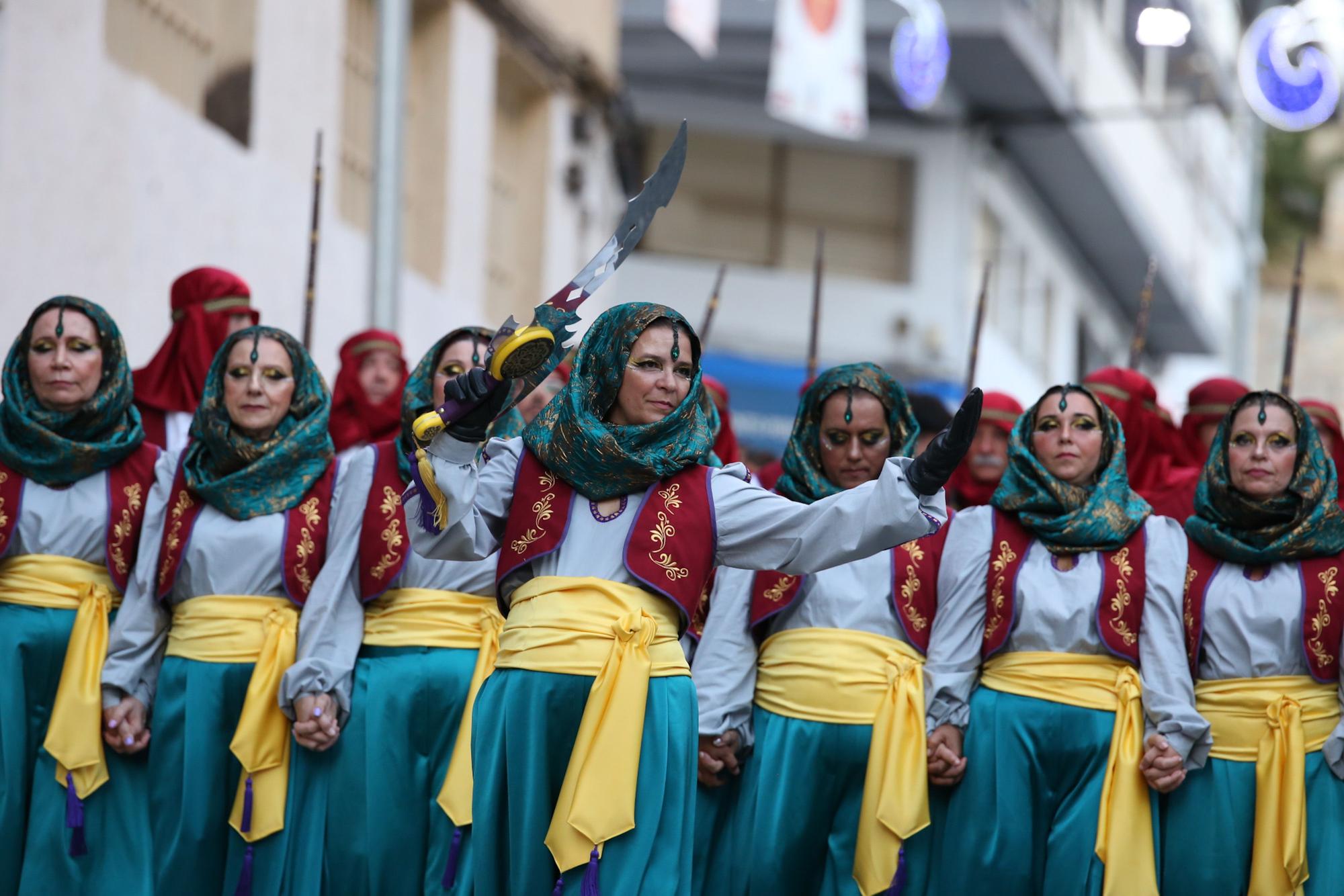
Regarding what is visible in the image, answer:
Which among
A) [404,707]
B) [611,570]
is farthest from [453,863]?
[611,570]

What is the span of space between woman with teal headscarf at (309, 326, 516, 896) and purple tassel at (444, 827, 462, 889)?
0.01m

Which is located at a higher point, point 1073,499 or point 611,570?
point 1073,499

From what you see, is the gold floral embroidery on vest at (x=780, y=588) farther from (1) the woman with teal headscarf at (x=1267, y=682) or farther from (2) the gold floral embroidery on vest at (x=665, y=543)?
(2) the gold floral embroidery on vest at (x=665, y=543)

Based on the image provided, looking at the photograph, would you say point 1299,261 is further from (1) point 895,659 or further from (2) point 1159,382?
(2) point 1159,382

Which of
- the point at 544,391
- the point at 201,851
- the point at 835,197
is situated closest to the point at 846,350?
the point at 835,197

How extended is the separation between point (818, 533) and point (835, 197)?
16893mm

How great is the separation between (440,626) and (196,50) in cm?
525

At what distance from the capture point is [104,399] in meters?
6.18

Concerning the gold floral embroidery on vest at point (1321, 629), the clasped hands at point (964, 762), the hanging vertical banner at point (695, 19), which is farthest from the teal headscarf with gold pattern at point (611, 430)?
the hanging vertical banner at point (695, 19)

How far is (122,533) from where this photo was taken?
6.15 metres

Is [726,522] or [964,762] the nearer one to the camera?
[726,522]

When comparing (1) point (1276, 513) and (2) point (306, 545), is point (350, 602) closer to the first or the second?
(2) point (306, 545)

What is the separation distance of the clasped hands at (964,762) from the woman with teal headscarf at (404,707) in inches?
53.8

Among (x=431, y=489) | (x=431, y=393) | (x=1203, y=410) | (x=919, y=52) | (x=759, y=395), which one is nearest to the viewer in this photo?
(x=431, y=489)
